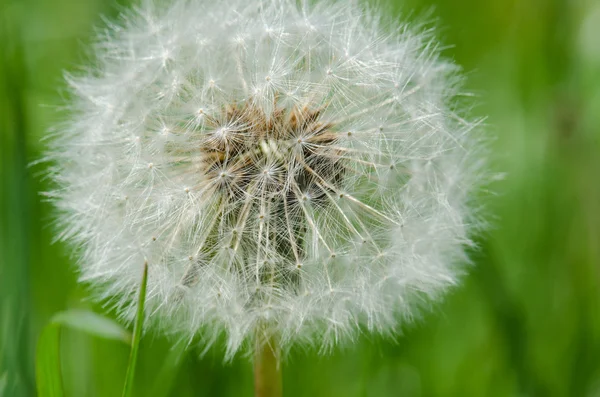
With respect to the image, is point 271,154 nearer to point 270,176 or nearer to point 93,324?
point 270,176

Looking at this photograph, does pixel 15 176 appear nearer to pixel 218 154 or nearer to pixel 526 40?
pixel 218 154

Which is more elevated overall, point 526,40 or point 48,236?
point 526,40

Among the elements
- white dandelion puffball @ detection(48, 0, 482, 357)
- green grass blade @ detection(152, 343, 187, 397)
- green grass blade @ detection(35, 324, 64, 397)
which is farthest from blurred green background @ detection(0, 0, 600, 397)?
white dandelion puffball @ detection(48, 0, 482, 357)

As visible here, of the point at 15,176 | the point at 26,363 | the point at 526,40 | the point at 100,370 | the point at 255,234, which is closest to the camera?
the point at 255,234

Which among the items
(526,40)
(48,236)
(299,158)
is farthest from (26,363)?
(526,40)

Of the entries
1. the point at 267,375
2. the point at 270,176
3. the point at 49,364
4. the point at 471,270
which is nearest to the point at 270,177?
the point at 270,176

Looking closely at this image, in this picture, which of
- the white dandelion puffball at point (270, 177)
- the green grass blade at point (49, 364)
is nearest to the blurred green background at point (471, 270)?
the green grass blade at point (49, 364)
